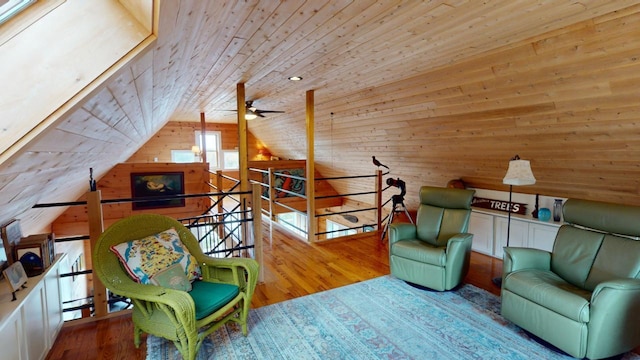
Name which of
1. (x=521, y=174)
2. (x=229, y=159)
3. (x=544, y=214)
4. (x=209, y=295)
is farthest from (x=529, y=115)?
(x=229, y=159)

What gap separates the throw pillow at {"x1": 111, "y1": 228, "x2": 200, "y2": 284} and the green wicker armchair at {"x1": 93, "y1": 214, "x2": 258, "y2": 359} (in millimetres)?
62

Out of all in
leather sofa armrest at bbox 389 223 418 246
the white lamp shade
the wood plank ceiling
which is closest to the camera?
the wood plank ceiling

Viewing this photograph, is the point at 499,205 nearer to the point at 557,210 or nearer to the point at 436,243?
the point at 557,210

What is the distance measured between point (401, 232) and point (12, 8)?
347 cm

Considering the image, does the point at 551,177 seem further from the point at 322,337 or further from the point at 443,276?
the point at 322,337

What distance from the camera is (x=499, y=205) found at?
4.48m

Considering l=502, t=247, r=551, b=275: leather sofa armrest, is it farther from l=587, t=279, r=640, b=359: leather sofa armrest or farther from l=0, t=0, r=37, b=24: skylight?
l=0, t=0, r=37, b=24: skylight

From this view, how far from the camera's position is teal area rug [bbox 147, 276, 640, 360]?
2291 millimetres

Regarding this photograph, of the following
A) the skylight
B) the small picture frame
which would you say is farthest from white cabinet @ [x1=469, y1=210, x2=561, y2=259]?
the small picture frame

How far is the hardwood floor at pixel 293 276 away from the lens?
2369 mm

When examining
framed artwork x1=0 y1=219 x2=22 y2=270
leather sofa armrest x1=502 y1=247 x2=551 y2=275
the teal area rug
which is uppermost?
framed artwork x1=0 y1=219 x2=22 y2=270

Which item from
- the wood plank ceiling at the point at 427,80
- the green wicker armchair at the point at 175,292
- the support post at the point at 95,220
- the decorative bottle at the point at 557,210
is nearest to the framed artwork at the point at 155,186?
the wood plank ceiling at the point at 427,80

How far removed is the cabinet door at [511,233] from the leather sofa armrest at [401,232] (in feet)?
4.34

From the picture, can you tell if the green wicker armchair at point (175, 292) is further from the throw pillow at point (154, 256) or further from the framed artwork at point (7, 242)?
the framed artwork at point (7, 242)
